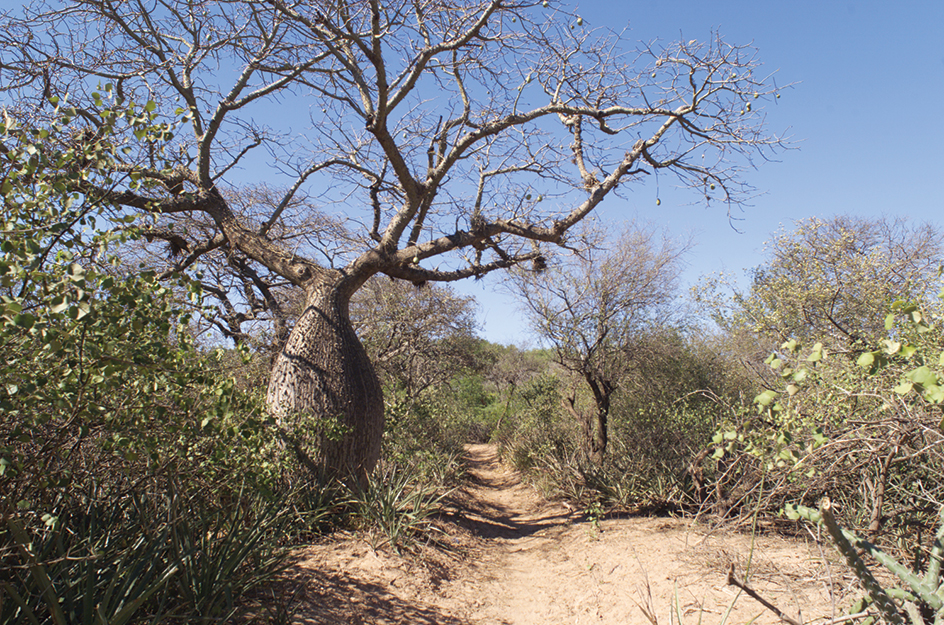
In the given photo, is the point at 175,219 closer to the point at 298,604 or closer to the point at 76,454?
the point at 76,454

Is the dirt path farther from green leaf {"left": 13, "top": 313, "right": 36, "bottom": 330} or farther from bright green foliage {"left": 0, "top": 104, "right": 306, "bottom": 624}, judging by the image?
green leaf {"left": 13, "top": 313, "right": 36, "bottom": 330}

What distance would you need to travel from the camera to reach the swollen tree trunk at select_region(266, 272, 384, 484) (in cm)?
546

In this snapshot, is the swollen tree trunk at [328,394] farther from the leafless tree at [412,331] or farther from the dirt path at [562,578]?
the leafless tree at [412,331]

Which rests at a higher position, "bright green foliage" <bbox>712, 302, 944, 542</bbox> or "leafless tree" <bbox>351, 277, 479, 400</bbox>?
"leafless tree" <bbox>351, 277, 479, 400</bbox>

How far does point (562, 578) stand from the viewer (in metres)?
5.24

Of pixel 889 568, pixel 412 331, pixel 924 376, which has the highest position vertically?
pixel 412 331

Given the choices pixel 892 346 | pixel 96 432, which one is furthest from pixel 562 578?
pixel 892 346

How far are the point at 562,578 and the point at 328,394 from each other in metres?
3.10

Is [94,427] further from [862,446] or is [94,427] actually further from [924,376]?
[862,446]

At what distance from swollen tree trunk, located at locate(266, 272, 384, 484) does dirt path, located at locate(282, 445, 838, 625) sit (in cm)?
97

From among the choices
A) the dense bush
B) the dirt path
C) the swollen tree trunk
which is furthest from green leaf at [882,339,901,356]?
the swollen tree trunk

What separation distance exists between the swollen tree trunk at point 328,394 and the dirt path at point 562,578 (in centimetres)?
97

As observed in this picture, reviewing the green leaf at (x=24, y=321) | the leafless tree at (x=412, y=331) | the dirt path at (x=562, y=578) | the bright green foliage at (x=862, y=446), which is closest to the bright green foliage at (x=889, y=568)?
the bright green foliage at (x=862, y=446)

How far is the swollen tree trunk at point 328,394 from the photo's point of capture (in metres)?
5.46
